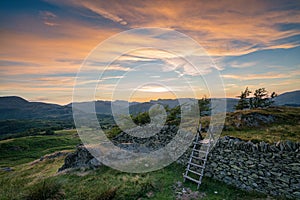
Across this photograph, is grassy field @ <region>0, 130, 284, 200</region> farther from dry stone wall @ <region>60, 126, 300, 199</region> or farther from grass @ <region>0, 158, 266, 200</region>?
dry stone wall @ <region>60, 126, 300, 199</region>

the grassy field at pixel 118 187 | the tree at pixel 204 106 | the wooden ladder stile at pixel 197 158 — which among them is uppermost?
the tree at pixel 204 106

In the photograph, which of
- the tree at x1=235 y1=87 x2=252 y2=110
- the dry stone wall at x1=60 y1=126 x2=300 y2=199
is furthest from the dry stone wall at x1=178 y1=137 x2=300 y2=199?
the tree at x1=235 y1=87 x2=252 y2=110

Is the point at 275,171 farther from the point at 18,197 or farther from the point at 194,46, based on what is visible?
the point at 18,197

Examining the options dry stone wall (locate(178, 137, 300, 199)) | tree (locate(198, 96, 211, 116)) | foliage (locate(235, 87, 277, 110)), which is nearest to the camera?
dry stone wall (locate(178, 137, 300, 199))

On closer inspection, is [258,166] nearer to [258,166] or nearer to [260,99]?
[258,166]

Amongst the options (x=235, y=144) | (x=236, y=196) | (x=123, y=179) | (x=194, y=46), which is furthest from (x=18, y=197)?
(x=194, y=46)

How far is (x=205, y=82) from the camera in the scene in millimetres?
13211

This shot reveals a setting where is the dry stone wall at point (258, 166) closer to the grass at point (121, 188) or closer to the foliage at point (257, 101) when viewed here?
the grass at point (121, 188)

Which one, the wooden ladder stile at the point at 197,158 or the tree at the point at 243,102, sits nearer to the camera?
the wooden ladder stile at the point at 197,158

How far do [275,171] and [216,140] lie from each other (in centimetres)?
312

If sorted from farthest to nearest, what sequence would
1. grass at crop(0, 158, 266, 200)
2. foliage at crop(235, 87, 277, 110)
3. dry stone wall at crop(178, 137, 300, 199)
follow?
foliage at crop(235, 87, 277, 110) < grass at crop(0, 158, 266, 200) < dry stone wall at crop(178, 137, 300, 199)

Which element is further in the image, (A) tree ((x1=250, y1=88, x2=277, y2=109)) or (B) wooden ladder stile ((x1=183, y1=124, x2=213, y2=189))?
(A) tree ((x1=250, y1=88, x2=277, y2=109))

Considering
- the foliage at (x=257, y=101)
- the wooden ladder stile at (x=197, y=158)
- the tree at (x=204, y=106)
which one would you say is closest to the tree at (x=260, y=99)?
the foliage at (x=257, y=101)

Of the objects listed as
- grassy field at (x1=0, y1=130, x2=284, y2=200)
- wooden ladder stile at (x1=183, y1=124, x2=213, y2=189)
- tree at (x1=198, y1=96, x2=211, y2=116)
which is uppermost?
tree at (x1=198, y1=96, x2=211, y2=116)
